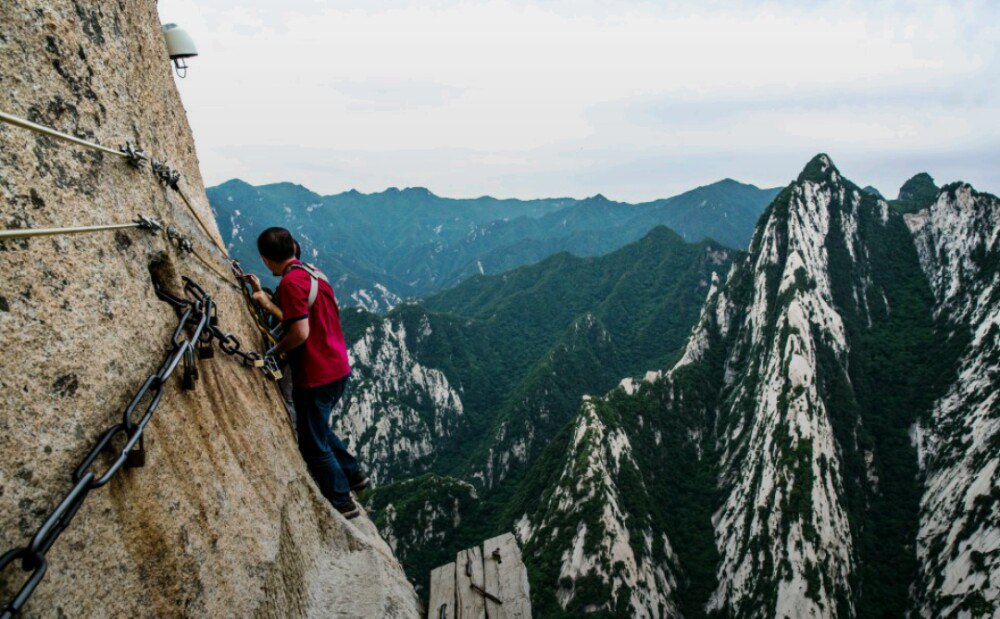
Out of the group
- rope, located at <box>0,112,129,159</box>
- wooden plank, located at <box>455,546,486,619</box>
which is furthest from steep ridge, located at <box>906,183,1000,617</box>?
rope, located at <box>0,112,129,159</box>

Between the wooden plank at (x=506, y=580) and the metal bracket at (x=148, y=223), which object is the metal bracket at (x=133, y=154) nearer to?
the metal bracket at (x=148, y=223)

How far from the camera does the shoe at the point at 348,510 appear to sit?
8.84 meters

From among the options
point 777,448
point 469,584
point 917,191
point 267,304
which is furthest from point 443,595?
point 917,191

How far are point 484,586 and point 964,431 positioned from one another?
3999 inches

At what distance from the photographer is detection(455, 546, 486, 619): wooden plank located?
321 inches

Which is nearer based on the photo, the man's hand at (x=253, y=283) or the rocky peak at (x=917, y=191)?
the man's hand at (x=253, y=283)

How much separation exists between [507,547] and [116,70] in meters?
8.67

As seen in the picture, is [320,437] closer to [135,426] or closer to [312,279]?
[312,279]

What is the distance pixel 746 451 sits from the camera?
97812mm

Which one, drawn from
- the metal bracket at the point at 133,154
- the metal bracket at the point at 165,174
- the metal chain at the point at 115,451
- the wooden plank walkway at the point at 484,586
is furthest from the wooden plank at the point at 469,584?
the metal bracket at the point at 133,154

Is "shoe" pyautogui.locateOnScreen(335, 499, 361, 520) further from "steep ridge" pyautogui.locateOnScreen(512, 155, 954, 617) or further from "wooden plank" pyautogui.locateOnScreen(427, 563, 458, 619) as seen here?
"steep ridge" pyautogui.locateOnScreen(512, 155, 954, 617)

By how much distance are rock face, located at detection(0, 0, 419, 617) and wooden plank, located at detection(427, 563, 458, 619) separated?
0.81m

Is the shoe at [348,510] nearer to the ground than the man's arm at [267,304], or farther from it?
nearer to the ground

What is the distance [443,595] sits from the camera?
8562 millimetres
